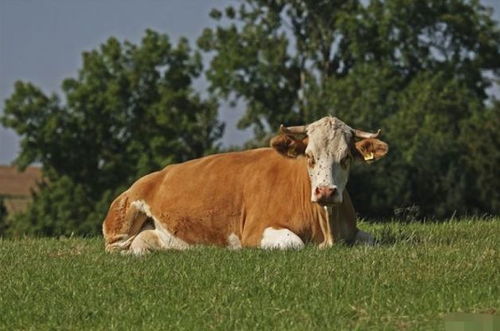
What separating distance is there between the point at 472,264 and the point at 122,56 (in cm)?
6845

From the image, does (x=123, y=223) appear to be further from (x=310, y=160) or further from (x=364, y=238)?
(x=364, y=238)

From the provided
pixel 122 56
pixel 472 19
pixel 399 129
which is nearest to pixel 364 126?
pixel 399 129

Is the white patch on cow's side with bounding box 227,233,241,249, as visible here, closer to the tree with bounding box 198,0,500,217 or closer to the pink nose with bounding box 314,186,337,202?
the pink nose with bounding box 314,186,337,202

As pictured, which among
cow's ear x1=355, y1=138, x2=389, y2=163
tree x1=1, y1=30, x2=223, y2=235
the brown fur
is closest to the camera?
cow's ear x1=355, y1=138, x2=389, y2=163

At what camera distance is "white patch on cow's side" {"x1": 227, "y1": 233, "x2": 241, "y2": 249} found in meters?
15.0

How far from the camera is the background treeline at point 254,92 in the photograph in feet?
238

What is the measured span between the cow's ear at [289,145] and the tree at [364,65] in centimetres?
5674

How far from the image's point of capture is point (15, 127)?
7388 centimetres

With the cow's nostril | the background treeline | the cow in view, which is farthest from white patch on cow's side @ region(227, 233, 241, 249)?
the background treeline

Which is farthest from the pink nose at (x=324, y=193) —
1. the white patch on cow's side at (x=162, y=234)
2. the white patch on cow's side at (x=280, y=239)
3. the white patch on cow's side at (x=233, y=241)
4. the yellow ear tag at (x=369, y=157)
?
the white patch on cow's side at (x=162, y=234)

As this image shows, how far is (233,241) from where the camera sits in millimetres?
15102

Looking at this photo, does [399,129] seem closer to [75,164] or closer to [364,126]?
[364,126]

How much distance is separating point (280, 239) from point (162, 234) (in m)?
2.23

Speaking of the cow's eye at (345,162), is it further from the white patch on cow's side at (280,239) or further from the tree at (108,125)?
the tree at (108,125)
